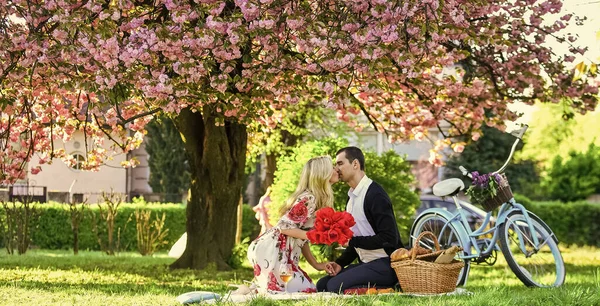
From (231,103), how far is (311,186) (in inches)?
89.3

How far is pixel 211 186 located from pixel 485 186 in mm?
5215

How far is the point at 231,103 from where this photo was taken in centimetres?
1034

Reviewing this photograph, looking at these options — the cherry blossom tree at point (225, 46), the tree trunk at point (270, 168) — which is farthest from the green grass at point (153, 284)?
the tree trunk at point (270, 168)

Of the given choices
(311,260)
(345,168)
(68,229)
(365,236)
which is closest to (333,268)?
(311,260)

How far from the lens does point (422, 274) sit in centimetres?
781

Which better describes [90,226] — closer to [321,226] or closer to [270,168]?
[270,168]

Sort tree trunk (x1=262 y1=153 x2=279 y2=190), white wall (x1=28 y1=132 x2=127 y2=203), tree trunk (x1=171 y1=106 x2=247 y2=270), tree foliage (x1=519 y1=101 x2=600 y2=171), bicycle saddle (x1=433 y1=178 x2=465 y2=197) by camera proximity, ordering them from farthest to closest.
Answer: tree foliage (x1=519 y1=101 x2=600 y2=171)
white wall (x1=28 y1=132 x2=127 y2=203)
tree trunk (x1=262 y1=153 x2=279 y2=190)
tree trunk (x1=171 y1=106 x2=247 y2=270)
bicycle saddle (x1=433 y1=178 x2=465 y2=197)

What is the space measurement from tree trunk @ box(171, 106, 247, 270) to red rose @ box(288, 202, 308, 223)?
5207 millimetres

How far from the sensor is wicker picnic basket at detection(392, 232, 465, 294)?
7809 millimetres

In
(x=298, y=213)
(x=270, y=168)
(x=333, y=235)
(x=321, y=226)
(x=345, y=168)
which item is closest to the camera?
(x=333, y=235)

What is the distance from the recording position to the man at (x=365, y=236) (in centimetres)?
806

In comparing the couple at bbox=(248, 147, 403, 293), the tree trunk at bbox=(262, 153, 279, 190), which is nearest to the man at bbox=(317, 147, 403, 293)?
the couple at bbox=(248, 147, 403, 293)

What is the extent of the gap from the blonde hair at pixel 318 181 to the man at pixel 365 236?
14 centimetres

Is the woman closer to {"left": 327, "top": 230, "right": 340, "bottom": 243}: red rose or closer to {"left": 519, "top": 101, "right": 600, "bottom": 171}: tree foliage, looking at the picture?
{"left": 327, "top": 230, "right": 340, "bottom": 243}: red rose
